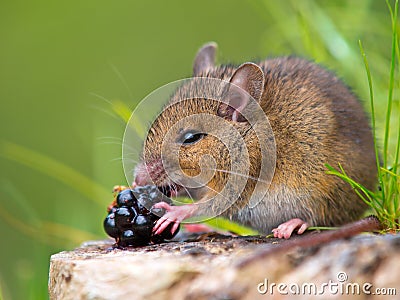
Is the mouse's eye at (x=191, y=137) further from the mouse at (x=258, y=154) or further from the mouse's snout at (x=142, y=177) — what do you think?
the mouse's snout at (x=142, y=177)

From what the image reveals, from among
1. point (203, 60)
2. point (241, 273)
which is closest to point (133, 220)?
point (241, 273)

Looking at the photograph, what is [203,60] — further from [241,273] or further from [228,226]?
[241,273]

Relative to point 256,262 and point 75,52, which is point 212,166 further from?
point 75,52

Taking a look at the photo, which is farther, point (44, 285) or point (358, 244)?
point (44, 285)

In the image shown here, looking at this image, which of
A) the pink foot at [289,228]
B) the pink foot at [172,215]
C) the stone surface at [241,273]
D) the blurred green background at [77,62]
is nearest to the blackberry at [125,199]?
the pink foot at [172,215]

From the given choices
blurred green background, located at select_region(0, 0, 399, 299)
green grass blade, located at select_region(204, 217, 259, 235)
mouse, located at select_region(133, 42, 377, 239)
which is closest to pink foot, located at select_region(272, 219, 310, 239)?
mouse, located at select_region(133, 42, 377, 239)

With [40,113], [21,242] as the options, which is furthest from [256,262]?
[40,113]
